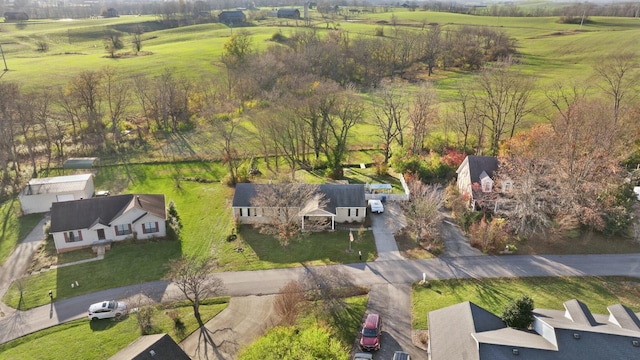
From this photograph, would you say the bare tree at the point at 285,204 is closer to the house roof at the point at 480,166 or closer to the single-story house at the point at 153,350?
the single-story house at the point at 153,350

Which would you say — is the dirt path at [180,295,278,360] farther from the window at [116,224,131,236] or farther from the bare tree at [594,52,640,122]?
the bare tree at [594,52,640,122]

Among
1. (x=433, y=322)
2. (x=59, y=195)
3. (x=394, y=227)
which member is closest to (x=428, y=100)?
(x=394, y=227)

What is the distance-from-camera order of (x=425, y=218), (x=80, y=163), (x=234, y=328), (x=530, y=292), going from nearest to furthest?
(x=234, y=328)
(x=530, y=292)
(x=425, y=218)
(x=80, y=163)

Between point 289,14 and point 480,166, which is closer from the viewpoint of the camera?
point 480,166

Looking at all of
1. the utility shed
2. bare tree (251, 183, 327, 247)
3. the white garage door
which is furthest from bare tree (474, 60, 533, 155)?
the utility shed

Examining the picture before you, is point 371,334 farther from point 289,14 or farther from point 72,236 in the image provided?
point 289,14

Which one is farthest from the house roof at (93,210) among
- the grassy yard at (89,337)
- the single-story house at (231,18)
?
the single-story house at (231,18)

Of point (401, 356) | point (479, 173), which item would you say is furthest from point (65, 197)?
point (479, 173)
